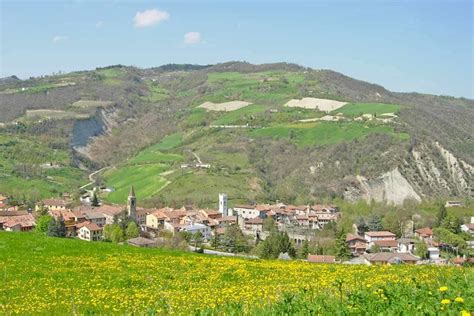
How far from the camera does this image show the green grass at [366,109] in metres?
177

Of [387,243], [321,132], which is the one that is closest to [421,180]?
[321,132]

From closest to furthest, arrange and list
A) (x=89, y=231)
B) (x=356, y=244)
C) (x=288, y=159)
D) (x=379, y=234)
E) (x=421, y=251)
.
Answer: (x=421, y=251) → (x=356, y=244) → (x=89, y=231) → (x=379, y=234) → (x=288, y=159)

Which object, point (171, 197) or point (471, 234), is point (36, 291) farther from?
point (171, 197)

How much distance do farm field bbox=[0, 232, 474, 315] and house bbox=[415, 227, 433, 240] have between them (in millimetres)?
68350

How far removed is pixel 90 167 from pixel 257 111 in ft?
207

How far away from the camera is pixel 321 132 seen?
15762 centimetres

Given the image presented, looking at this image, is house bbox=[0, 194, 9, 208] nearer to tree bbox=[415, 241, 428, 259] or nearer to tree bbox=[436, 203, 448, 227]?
tree bbox=[415, 241, 428, 259]

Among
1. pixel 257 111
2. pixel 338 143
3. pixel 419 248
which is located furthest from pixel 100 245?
pixel 257 111

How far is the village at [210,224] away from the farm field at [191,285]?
48676mm

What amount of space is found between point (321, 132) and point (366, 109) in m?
33.4

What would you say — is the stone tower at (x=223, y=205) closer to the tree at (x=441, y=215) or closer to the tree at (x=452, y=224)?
the tree at (x=441, y=215)

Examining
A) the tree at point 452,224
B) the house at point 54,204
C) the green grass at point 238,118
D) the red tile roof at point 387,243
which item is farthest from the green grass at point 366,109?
the house at point 54,204

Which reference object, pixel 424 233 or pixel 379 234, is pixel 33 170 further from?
pixel 424 233

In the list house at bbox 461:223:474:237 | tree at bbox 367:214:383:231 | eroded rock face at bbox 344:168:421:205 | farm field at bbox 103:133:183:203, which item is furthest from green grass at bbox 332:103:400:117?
house at bbox 461:223:474:237
